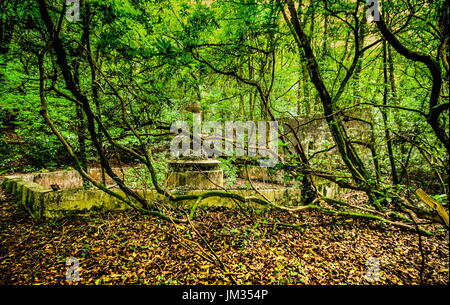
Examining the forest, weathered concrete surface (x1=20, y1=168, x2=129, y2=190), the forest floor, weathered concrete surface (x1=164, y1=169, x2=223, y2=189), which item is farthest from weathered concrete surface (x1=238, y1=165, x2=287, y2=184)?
weathered concrete surface (x1=20, y1=168, x2=129, y2=190)

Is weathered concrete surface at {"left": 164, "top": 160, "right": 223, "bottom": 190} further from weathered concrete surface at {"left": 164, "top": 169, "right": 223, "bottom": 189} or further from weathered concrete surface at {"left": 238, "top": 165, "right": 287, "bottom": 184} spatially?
weathered concrete surface at {"left": 238, "top": 165, "right": 287, "bottom": 184}

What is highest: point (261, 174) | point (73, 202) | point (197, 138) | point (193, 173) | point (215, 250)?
point (197, 138)

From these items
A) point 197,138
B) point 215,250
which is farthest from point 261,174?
point 215,250

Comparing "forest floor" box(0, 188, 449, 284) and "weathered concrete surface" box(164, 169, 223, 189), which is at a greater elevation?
"weathered concrete surface" box(164, 169, 223, 189)

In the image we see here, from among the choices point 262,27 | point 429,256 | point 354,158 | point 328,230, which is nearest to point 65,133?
point 262,27

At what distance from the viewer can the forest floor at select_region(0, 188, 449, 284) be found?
2713mm

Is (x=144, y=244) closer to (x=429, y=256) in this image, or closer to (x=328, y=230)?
(x=328, y=230)

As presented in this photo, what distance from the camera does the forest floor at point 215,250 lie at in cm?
271

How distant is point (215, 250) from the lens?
3275mm

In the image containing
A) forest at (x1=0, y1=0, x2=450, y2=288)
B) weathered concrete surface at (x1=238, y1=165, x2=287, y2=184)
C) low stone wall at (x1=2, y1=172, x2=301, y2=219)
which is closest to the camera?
forest at (x1=0, y1=0, x2=450, y2=288)

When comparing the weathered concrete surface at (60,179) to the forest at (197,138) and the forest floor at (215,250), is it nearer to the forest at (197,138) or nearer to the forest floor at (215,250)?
the forest at (197,138)

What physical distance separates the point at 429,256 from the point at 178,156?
6.27 meters

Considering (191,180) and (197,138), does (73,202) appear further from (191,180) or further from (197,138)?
(191,180)

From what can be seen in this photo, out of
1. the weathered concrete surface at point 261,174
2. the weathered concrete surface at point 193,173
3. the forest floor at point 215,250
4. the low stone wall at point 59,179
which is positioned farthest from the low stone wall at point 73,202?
the weathered concrete surface at point 261,174
